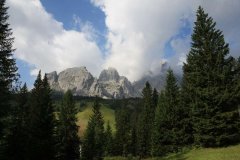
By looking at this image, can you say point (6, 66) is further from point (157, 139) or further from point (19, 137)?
point (157, 139)

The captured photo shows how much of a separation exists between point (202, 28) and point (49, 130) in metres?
29.9

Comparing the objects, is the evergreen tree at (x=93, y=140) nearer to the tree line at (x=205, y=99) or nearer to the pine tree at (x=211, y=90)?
the tree line at (x=205, y=99)

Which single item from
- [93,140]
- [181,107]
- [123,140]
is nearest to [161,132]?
[181,107]

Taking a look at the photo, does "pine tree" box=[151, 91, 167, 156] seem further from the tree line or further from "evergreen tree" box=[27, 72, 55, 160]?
"evergreen tree" box=[27, 72, 55, 160]

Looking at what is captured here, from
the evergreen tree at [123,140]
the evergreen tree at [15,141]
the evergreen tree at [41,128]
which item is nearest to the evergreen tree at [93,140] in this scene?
the evergreen tree at [123,140]

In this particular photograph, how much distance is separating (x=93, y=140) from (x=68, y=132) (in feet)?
107

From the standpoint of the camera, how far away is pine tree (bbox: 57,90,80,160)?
250ft

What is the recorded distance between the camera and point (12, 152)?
45812 mm

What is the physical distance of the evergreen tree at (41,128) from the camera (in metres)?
50.5

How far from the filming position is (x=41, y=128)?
180 ft

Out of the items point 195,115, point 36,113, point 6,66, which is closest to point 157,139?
point 195,115

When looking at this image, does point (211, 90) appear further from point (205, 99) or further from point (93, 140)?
point (93, 140)

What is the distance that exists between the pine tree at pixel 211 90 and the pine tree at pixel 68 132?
127 feet

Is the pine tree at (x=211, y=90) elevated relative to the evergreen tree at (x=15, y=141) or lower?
elevated
